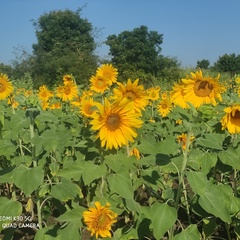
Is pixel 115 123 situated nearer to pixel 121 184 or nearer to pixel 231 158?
pixel 121 184

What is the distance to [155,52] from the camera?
33094 mm

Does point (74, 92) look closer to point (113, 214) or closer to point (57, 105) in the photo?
point (57, 105)

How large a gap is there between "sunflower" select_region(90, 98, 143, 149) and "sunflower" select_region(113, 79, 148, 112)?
34cm

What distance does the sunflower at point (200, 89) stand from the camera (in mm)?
2238

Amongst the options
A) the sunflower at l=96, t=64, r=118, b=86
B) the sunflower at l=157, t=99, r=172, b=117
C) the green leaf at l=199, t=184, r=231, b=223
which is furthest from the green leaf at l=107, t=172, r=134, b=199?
the sunflower at l=157, t=99, r=172, b=117

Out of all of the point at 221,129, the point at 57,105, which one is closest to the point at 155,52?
the point at 57,105

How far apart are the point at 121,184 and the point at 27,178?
0.42m

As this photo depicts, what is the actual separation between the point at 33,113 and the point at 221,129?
105cm

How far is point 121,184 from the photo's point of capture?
1.80 metres

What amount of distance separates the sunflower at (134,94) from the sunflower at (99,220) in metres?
0.74

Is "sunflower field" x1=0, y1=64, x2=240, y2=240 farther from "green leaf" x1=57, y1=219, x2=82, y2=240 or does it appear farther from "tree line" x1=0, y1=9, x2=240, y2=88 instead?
"tree line" x1=0, y1=9, x2=240, y2=88

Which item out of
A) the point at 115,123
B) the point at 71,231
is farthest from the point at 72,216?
the point at 115,123

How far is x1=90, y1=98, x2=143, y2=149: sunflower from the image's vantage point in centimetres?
185

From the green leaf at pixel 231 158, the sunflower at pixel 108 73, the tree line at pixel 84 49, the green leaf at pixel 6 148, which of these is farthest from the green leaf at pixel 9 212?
the tree line at pixel 84 49
